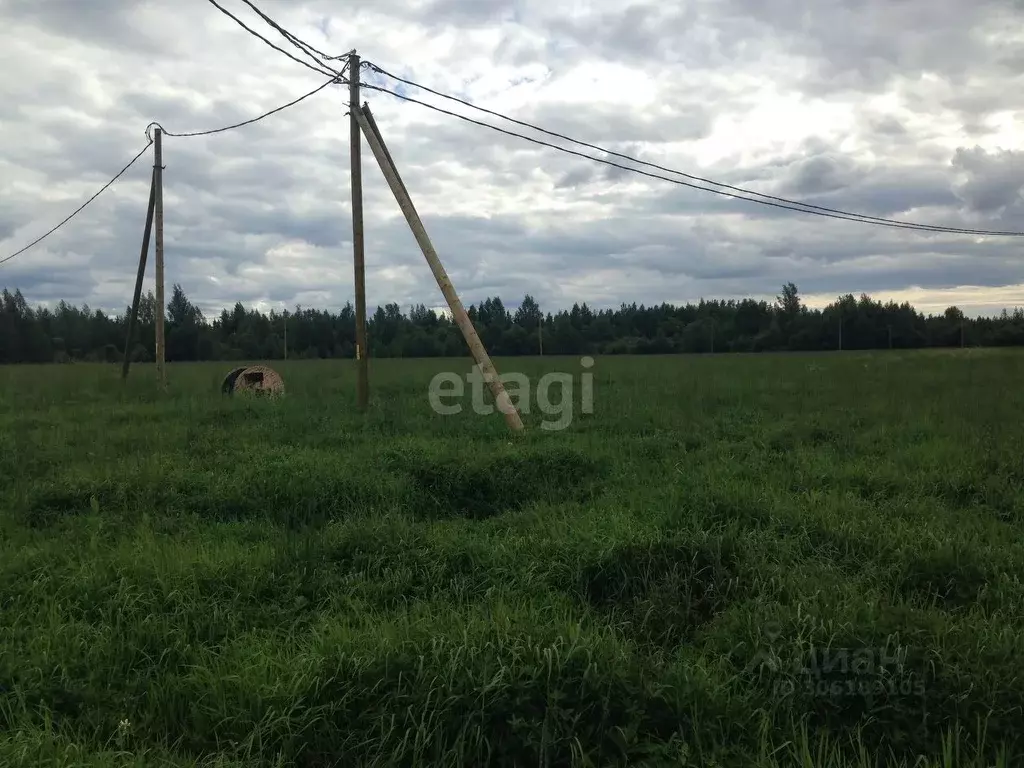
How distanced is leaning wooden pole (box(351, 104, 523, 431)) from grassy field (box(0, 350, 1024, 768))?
139cm

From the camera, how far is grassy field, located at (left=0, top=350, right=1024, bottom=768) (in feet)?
8.66

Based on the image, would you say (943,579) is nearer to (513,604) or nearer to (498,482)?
(513,604)

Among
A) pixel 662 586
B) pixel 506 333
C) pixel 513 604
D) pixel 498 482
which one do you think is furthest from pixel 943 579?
pixel 506 333

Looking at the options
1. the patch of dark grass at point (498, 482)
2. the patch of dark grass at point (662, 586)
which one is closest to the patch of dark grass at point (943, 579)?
the patch of dark grass at point (662, 586)

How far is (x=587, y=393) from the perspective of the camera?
13711mm

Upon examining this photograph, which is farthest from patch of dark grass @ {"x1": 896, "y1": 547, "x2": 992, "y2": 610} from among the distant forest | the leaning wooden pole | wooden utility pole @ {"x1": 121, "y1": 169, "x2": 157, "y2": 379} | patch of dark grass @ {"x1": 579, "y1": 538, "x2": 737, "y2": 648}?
the distant forest

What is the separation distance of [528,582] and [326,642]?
4.23 ft

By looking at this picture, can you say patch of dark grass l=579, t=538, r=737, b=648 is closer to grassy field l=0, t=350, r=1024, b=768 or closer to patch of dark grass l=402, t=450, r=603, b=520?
grassy field l=0, t=350, r=1024, b=768

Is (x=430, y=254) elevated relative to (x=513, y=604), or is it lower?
elevated

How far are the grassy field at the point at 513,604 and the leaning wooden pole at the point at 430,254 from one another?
1.39 metres

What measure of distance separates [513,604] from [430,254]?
6251mm

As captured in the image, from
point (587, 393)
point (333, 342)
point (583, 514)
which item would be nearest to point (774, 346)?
point (333, 342)

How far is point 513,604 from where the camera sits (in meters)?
3.68

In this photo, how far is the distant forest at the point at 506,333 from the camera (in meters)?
53.2
